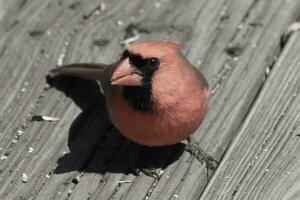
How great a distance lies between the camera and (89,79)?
4.32m

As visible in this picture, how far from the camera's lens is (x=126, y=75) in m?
3.61

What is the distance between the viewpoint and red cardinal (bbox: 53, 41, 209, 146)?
11.9 ft

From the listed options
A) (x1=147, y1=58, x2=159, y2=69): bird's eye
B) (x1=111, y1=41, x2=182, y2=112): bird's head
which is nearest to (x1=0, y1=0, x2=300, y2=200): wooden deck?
(x1=111, y1=41, x2=182, y2=112): bird's head

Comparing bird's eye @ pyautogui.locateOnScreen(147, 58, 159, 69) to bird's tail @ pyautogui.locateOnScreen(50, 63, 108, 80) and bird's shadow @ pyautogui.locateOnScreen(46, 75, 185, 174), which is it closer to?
bird's shadow @ pyautogui.locateOnScreen(46, 75, 185, 174)

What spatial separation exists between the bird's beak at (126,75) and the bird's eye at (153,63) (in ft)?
0.22

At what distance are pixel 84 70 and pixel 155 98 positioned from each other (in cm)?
70

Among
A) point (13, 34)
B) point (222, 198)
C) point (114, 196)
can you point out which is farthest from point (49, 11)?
point (222, 198)

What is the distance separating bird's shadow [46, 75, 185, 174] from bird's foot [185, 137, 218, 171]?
0.08 m

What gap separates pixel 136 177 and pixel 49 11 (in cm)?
154

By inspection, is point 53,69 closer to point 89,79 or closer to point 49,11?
point 89,79

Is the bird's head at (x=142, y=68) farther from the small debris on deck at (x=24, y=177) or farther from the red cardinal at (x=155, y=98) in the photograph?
the small debris on deck at (x=24, y=177)

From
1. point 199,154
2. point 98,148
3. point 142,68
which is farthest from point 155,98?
point 98,148

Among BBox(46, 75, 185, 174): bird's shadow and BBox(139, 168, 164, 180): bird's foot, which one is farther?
BBox(46, 75, 185, 174): bird's shadow

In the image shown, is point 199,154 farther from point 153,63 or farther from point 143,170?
point 153,63
